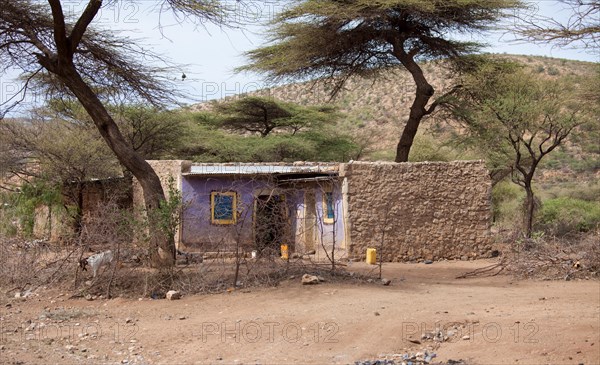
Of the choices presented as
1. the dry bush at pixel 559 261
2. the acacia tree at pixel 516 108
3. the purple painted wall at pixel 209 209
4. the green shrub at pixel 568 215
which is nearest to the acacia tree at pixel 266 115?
the acacia tree at pixel 516 108

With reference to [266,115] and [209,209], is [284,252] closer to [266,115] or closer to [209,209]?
[209,209]

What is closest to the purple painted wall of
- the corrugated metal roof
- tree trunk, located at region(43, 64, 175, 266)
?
the corrugated metal roof

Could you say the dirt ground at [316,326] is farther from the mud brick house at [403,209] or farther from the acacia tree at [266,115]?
the acacia tree at [266,115]

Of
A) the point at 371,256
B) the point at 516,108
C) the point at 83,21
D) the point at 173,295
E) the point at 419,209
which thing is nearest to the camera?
the point at 173,295

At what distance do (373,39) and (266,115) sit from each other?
9623 mm

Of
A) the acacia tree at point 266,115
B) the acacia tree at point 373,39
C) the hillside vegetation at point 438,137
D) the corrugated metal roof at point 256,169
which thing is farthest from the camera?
the hillside vegetation at point 438,137

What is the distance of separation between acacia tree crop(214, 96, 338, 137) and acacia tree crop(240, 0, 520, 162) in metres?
5.94

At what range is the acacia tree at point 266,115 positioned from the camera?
1147 inches

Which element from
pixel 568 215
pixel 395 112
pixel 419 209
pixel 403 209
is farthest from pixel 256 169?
pixel 395 112

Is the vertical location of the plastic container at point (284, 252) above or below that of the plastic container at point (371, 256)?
above

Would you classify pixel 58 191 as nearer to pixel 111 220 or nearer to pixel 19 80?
pixel 19 80

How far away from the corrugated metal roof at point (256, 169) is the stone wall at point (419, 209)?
108 centimetres

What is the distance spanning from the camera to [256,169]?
57.6ft

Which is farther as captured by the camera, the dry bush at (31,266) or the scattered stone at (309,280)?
the dry bush at (31,266)
